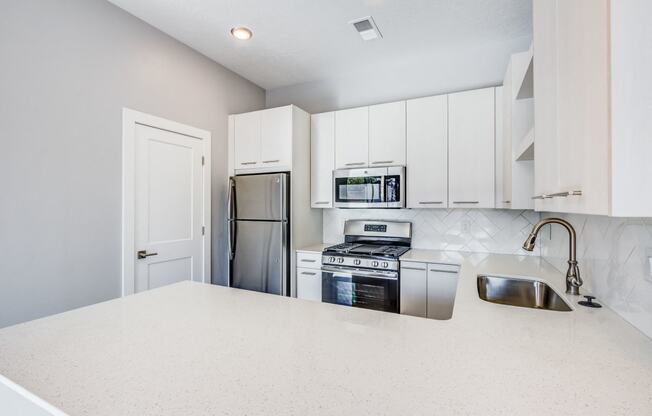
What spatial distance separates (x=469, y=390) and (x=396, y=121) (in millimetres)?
2534

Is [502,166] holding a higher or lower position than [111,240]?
higher

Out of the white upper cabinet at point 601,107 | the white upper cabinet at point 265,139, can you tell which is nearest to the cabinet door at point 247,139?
the white upper cabinet at point 265,139

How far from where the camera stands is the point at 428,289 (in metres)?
2.44

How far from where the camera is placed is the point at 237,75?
131 inches

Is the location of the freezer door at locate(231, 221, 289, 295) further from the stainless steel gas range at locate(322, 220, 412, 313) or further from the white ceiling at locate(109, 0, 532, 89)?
the white ceiling at locate(109, 0, 532, 89)

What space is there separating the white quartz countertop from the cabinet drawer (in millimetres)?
1628

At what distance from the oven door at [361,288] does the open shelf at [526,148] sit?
4.08 ft

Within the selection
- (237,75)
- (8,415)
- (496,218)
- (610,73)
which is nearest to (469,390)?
(610,73)

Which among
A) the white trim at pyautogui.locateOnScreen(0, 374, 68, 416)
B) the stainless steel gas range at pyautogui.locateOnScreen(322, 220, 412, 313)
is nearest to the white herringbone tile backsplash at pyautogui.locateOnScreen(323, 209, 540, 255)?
the stainless steel gas range at pyautogui.locateOnScreen(322, 220, 412, 313)

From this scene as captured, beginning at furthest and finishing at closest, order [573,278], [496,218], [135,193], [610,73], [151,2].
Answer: [496,218] < [135,193] < [151,2] < [573,278] < [610,73]

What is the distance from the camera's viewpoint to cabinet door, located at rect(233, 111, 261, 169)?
3.10 metres

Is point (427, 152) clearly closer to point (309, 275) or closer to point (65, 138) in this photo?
point (309, 275)

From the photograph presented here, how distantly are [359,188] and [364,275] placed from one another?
843 millimetres

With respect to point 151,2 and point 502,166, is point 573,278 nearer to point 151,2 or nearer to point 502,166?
point 502,166
